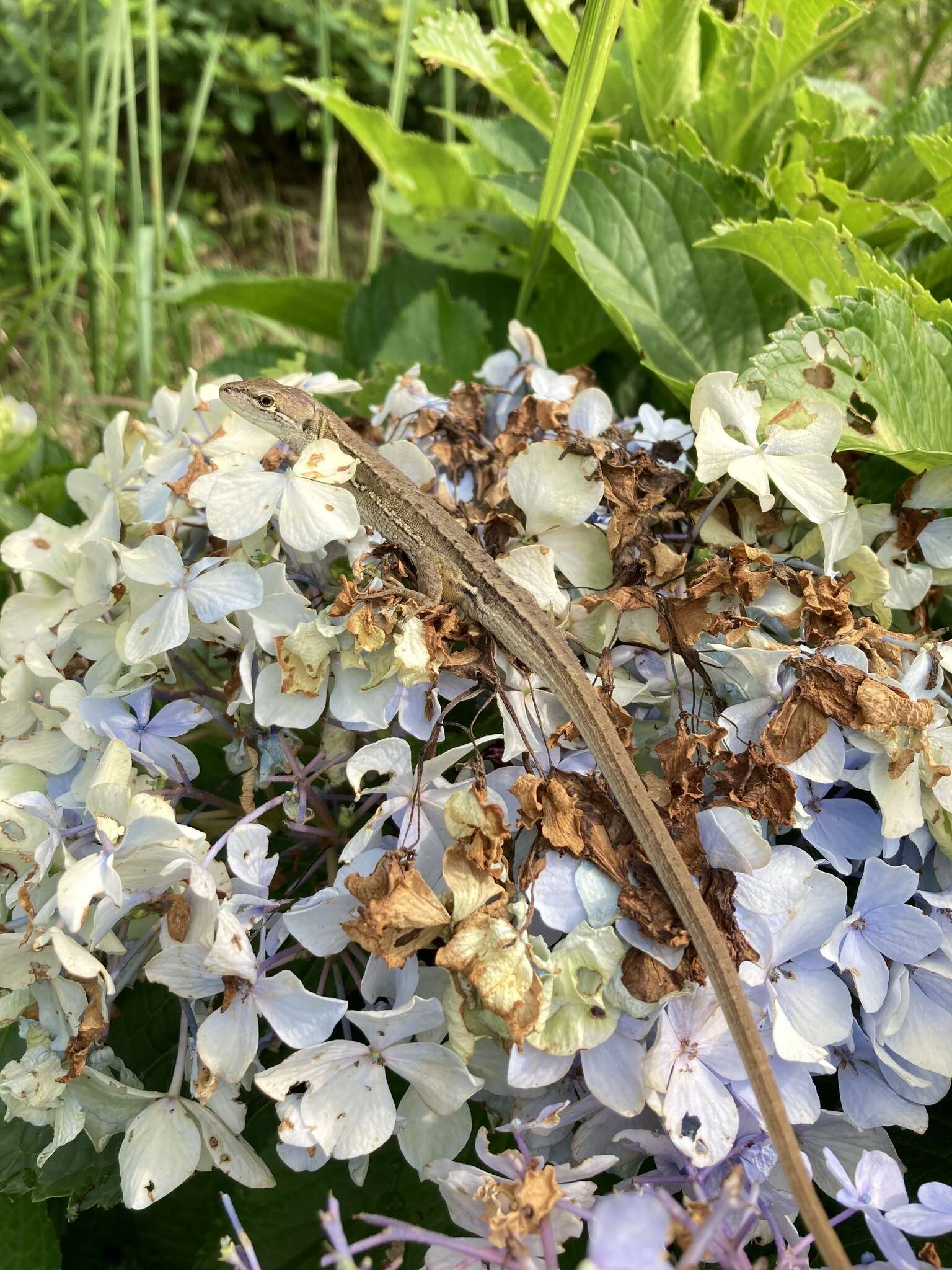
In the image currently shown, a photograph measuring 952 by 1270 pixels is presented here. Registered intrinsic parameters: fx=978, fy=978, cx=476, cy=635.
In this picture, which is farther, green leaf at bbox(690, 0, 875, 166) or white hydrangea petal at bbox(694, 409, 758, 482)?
green leaf at bbox(690, 0, 875, 166)

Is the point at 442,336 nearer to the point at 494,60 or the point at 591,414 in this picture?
the point at 494,60

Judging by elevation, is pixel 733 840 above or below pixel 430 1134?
above

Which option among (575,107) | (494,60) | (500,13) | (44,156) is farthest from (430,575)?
(44,156)

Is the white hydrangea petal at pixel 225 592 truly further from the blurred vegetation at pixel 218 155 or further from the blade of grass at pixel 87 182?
the blade of grass at pixel 87 182

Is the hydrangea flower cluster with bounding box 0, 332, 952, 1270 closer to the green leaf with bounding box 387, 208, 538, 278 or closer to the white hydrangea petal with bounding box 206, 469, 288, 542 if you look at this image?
the white hydrangea petal with bounding box 206, 469, 288, 542

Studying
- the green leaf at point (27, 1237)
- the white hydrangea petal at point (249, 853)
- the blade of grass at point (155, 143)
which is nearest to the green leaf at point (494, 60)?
the blade of grass at point (155, 143)

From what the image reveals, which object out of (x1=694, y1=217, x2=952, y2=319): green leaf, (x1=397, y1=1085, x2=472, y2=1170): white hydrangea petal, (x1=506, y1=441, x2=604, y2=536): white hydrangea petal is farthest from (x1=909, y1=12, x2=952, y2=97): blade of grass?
(x1=397, y1=1085, x2=472, y2=1170): white hydrangea petal

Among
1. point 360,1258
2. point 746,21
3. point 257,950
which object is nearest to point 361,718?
point 257,950
